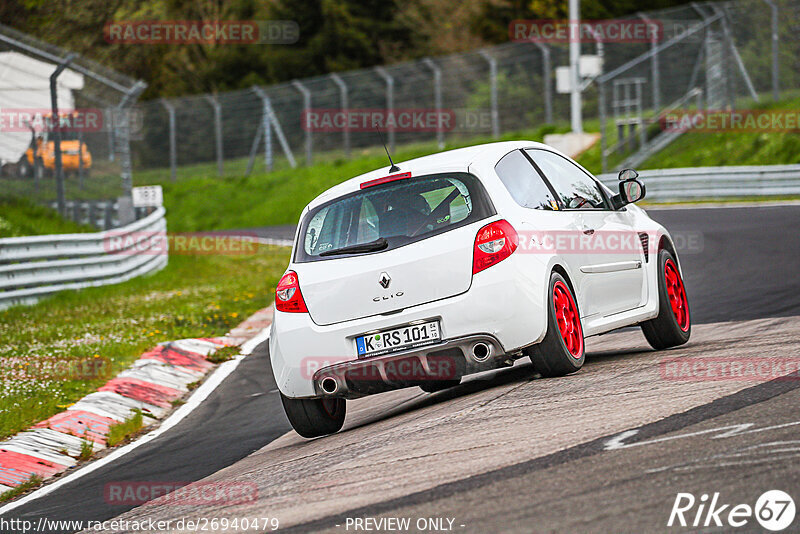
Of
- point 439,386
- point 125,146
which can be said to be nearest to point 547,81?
point 125,146

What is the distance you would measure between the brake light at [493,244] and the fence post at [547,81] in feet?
92.7

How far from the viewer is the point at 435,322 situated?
24.2 ft

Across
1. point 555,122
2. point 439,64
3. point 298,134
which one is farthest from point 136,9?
point 555,122

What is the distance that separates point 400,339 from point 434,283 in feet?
1.27

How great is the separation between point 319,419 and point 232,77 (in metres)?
51.8

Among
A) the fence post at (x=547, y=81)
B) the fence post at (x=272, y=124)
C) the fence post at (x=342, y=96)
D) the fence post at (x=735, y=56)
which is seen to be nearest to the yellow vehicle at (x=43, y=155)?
the fence post at (x=735, y=56)

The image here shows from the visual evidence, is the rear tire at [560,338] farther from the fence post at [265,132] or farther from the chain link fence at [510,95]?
the fence post at [265,132]

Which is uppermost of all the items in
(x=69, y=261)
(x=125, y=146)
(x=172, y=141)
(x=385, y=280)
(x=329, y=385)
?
(x=172, y=141)

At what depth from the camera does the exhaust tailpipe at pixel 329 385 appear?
7.56 metres

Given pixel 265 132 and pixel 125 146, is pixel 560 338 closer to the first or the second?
pixel 125 146

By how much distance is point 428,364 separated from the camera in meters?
7.34

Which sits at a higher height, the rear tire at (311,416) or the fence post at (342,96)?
the fence post at (342,96)

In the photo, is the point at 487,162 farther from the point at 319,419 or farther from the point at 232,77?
the point at 232,77

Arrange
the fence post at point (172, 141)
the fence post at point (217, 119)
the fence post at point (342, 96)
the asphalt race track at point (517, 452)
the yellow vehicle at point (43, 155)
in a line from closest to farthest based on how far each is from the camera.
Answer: the asphalt race track at point (517, 452) → the yellow vehicle at point (43, 155) → the fence post at point (342, 96) → the fence post at point (217, 119) → the fence post at point (172, 141)
